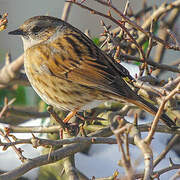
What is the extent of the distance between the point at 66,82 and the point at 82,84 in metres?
0.13

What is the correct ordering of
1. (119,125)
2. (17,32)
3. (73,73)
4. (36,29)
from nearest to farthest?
1. (119,125)
2. (73,73)
3. (17,32)
4. (36,29)

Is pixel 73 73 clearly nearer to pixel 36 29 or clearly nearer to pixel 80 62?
pixel 80 62

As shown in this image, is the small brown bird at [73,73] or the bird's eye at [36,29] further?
the bird's eye at [36,29]

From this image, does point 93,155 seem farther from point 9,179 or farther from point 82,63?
point 9,179

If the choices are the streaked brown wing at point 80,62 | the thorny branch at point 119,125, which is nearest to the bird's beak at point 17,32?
the streaked brown wing at point 80,62

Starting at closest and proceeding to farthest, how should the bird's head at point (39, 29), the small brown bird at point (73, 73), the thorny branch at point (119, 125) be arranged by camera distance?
the thorny branch at point (119, 125) < the small brown bird at point (73, 73) < the bird's head at point (39, 29)

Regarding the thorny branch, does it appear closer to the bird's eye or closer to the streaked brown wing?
the streaked brown wing

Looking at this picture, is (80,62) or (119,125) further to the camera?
(80,62)

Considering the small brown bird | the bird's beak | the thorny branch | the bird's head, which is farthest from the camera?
the bird's head

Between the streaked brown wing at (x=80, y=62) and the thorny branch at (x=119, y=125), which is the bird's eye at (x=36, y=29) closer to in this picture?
the streaked brown wing at (x=80, y=62)

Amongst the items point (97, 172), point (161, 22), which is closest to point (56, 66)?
point (97, 172)

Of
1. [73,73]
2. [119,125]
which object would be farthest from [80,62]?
[119,125]

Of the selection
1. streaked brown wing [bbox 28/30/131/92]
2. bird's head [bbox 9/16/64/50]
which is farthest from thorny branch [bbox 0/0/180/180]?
bird's head [bbox 9/16/64/50]

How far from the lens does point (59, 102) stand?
139 inches
